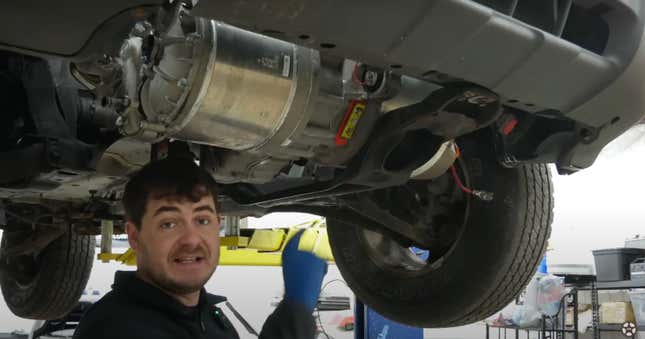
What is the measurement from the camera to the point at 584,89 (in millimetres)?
1560

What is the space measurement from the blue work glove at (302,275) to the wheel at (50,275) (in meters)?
2.30

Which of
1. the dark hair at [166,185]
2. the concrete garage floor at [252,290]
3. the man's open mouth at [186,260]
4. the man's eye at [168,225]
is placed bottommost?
the concrete garage floor at [252,290]

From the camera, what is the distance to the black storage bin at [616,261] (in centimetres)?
636

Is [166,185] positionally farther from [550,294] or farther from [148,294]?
[550,294]

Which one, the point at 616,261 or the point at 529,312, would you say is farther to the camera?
the point at 529,312

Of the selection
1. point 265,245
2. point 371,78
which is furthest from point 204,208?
point 265,245

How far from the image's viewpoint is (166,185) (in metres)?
1.61

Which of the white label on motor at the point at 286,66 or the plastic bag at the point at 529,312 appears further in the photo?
the plastic bag at the point at 529,312

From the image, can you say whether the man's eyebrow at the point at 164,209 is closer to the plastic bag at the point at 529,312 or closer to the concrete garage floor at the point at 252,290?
the plastic bag at the point at 529,312

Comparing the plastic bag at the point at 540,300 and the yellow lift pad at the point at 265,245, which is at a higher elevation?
the yellow lift pad at the point at 265,245

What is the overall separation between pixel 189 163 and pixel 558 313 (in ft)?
19.0

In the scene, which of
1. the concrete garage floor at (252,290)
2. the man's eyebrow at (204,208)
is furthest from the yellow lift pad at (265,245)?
the concrete garage floor at (252,290)

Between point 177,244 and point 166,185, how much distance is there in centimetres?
15

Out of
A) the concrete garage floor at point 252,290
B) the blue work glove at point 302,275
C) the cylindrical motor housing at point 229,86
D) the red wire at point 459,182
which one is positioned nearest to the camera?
the cylindrical motor housing at point 229,86
